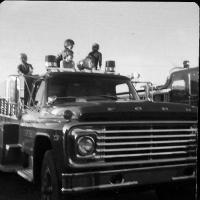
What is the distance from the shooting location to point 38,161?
185 inches

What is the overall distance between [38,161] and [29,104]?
3.35 feet

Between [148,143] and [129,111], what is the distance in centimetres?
39

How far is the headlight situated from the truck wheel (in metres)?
0.37

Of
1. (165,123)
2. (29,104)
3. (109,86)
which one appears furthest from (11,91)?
(165,123)

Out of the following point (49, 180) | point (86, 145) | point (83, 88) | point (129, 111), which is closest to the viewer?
point (86, 145)

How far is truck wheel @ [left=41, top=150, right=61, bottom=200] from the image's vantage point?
152 inches

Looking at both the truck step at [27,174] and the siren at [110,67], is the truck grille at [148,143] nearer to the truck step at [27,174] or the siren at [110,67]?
the truck step at [27,174]

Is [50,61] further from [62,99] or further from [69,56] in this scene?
[62,99]

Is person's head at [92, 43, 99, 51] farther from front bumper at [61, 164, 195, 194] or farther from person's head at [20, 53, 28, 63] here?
front bumper at [61, 164, 195, 194]

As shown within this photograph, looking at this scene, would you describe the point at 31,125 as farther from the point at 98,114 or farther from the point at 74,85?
the point at 98,114

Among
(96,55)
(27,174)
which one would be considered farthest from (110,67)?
(27,174)

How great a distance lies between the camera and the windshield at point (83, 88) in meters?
4.91

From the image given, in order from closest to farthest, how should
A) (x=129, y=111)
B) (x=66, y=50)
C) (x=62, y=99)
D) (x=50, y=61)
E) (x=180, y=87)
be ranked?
1. (x=129, y=111)
2. (x=62, y=99)
3. (x=50, y=61)
4. (x=66, y=50)
5. (x=180, y=87)

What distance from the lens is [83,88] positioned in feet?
16.5
